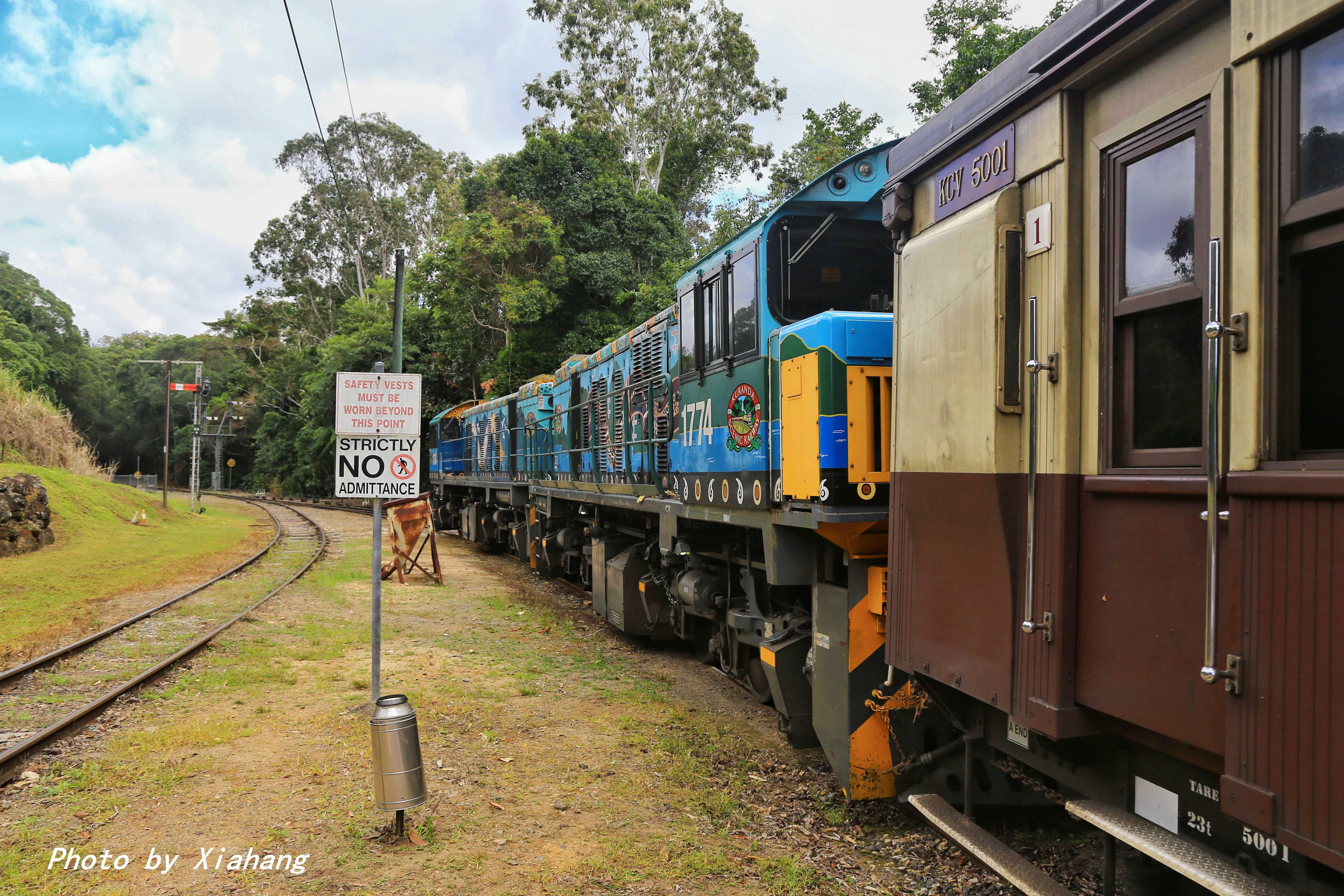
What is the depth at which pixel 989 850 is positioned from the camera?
12.5 ft

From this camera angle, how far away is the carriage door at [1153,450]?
8.77 ft

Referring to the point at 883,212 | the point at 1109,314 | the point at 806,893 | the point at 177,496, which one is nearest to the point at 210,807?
the point at 806,893

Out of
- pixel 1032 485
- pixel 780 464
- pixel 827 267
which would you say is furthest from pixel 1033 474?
pixel 827 267

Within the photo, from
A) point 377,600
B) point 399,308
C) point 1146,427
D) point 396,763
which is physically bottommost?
point 396,763

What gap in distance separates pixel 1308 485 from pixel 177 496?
55.1 metres

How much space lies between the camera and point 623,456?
10602 millimetres

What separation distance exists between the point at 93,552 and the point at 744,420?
19.1 m

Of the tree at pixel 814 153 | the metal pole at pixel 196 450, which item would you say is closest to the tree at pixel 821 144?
the tree at pixel 814 153

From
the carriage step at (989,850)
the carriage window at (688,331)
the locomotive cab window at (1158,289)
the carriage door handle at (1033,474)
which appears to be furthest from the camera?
the carriage window at (688,331)

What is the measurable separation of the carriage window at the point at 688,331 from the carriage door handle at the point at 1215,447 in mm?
5272

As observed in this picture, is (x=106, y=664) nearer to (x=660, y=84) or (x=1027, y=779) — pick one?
(x=1027, y=779)

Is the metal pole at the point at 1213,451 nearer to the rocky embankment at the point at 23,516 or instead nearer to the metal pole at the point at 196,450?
the rocky embankment at the point at 23,516

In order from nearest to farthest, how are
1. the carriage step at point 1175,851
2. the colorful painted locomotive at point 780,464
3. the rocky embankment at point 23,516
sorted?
the carriage step at point 1175,851 → the colorful painted locomotive at point 780,464 → the rocky embankment at point 23,516

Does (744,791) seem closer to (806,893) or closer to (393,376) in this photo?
(806,893)
